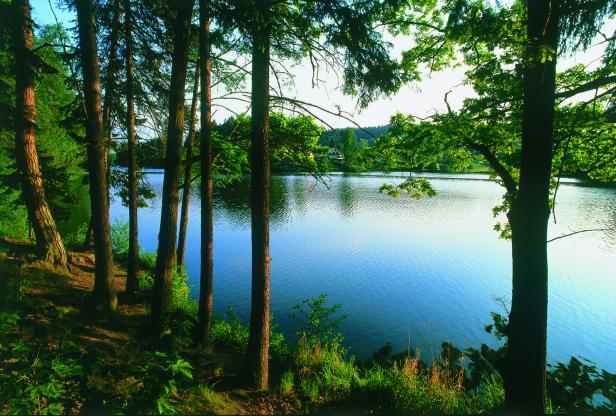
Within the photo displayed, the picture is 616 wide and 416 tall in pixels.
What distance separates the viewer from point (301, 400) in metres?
5.39

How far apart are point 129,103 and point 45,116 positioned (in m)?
14.4

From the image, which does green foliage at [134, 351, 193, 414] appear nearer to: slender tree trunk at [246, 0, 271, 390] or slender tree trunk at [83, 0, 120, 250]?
slender tree trunk at [246, 0, 271, 390]

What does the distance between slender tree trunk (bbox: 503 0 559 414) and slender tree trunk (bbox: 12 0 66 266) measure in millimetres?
10148

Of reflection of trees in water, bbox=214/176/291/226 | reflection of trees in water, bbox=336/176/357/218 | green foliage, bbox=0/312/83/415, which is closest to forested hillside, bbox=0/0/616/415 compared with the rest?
green foliage, bbox=0/312/83/415

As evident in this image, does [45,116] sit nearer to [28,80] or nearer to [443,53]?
[28,80]

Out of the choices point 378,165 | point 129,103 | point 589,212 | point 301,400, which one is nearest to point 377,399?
point 301,400

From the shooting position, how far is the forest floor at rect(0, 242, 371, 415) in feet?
8.70

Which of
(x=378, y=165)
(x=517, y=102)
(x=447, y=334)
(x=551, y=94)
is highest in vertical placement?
(x=517, y=102)

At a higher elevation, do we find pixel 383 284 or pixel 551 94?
pixel 551 94

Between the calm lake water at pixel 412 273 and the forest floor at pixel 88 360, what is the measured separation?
378 centimetres

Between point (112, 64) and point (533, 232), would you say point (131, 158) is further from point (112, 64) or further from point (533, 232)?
point (533, 232)

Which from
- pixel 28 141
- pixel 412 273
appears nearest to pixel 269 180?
pixel 28 141

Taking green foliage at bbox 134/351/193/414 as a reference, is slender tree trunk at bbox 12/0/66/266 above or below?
above

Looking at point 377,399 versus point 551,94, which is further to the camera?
point 377,399
